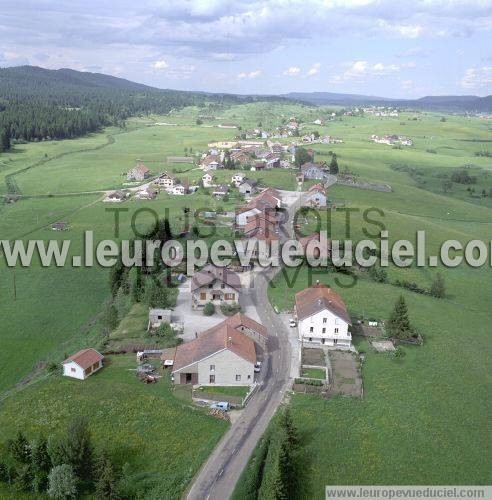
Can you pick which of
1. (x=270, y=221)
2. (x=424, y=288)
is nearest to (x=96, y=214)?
(x=270, y=221)

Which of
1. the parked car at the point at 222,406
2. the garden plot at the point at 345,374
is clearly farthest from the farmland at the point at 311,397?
the parked car at the point at 222,406

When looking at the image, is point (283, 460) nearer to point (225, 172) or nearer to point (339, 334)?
point (339, 334)

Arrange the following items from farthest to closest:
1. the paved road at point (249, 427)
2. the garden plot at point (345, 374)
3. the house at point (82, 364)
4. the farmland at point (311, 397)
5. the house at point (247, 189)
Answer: the house at point (247, 189) → the house at point (82, 364) → the garden plot at point (345, 374) → the farmland at point (311, 397) → the paved road at point (249, 427)

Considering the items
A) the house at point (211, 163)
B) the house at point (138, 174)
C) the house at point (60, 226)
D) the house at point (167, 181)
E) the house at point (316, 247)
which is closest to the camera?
the house at point (316, 247)

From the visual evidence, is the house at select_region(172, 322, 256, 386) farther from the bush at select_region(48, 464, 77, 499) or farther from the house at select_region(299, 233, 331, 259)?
the house at select_region(299, 233, 331, 259)

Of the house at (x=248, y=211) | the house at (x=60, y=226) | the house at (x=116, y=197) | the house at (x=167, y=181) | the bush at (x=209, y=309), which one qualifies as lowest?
the bush at (x=209, y=309)

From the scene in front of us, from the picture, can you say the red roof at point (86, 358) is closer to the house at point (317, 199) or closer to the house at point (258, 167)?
the house at point (317, 199)

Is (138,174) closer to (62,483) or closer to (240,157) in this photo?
(240,157)
